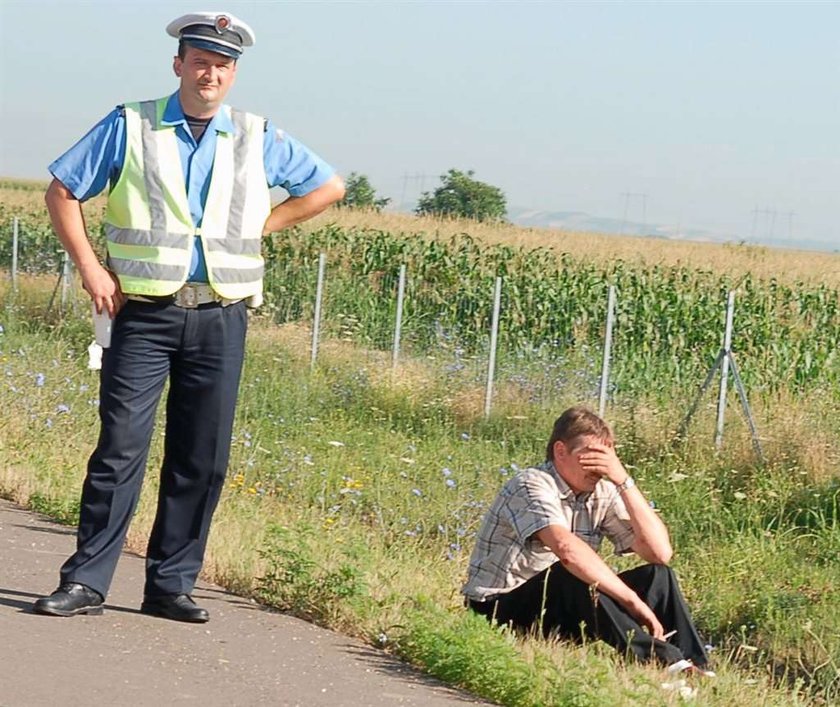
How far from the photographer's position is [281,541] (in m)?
7.11

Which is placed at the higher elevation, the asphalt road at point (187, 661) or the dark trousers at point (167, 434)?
the dark trousers at point (167, 434)

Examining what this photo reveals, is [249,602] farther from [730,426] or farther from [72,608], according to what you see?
[730,426]

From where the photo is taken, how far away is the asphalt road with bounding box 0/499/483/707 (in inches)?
200

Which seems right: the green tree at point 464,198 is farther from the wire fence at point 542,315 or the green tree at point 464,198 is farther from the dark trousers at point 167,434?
the dark trousers at point 167,434

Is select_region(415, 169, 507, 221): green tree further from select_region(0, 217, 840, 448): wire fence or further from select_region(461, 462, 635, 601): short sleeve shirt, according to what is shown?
select_region(461, 462, 635, 601): short sleeve shirt

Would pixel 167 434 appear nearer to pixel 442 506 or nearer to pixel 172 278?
pixel 172 278

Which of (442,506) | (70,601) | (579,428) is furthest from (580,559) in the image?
(442,506)

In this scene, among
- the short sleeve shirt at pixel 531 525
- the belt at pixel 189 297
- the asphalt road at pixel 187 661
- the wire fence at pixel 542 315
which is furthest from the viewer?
the wire fence at pixel 542 315

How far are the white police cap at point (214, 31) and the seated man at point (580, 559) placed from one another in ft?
5.96

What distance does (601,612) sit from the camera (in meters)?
6.21

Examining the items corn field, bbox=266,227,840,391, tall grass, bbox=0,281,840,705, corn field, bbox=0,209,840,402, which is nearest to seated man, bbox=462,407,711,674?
tall grass, bbox=0,281,840,705

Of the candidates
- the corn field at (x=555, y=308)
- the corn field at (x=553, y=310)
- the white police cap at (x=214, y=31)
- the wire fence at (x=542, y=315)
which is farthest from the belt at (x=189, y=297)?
the corn field at (x=555, y=308)

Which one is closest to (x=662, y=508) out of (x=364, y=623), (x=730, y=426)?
(x=730, y=426)

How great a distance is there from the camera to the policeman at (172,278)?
6074 millimetres
